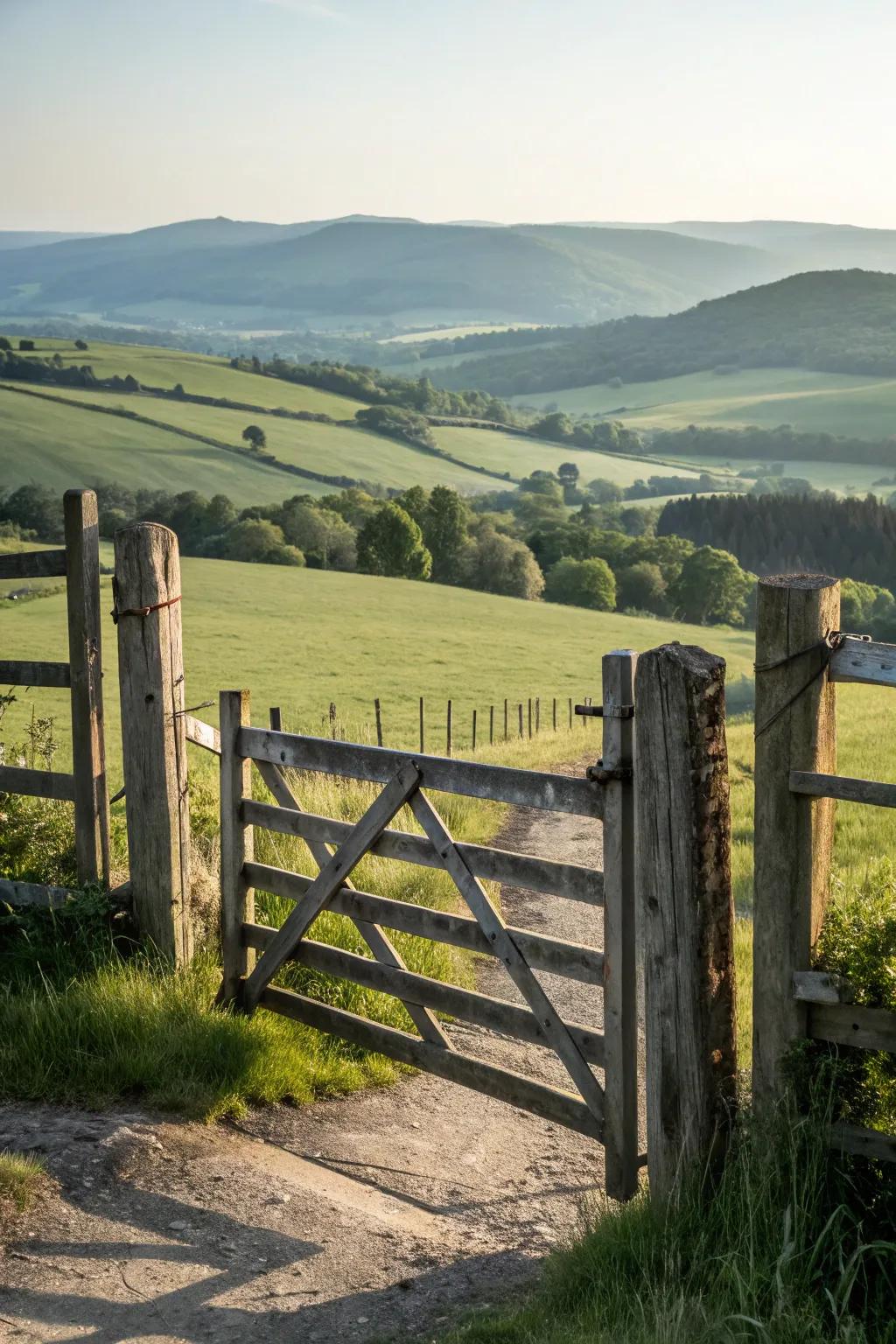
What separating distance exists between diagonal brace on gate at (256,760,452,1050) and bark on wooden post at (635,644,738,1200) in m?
1.49

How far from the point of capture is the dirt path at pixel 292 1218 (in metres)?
4.12

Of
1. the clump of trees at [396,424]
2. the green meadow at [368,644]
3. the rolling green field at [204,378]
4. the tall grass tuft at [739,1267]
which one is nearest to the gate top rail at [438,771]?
the tall grass tuft at [739,1267]

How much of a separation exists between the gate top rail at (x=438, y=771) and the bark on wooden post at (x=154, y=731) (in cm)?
43

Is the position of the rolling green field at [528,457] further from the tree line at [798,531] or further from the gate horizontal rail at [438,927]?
the gate horizontal rail at [438,927]

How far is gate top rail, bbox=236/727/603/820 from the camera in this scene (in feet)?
16.0

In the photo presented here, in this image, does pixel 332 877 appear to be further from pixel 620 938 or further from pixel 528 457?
pixel 528 457

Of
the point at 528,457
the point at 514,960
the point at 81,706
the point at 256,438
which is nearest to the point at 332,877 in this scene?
the point at 514,960

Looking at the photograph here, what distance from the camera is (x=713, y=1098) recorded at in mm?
4414

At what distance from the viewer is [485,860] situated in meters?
5.26

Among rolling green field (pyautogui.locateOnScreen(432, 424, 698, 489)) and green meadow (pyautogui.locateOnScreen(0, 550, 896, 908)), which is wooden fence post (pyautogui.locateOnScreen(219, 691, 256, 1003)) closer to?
green meadow (pyautogui.locateOnScreen(0, 550, 896, 908))

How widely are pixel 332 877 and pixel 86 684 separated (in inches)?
70.0

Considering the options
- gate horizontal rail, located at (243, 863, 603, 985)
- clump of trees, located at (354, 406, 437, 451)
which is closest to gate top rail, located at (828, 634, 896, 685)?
gate horizontal rail, located at (243, 863, 603, 985)

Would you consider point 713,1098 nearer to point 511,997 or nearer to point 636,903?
point 636,903

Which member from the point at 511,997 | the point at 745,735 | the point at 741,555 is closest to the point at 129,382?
the point at 741,555
